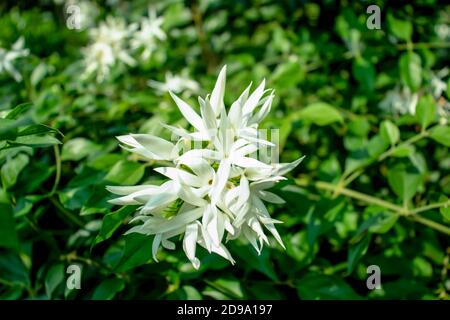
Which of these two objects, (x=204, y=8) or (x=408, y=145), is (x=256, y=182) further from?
(x=204, y=8)

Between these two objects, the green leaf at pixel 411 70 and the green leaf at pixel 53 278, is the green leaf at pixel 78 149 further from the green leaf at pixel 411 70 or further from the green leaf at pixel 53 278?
the green leaf at pixel 411 70

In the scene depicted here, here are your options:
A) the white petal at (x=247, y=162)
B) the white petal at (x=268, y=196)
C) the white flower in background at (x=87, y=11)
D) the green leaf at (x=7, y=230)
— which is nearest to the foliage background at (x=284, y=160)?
the green leaf at (x=7, y=230)

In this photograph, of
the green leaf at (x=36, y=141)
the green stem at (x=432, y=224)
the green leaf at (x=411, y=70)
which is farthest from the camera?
the green leaf at (x=411, y=70)

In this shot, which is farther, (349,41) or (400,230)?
(349,41)

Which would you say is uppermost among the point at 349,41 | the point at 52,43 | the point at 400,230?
the point at 52,43

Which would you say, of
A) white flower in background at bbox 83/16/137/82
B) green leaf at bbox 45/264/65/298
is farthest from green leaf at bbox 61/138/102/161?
white flower in background at bbox 83/16/137/82

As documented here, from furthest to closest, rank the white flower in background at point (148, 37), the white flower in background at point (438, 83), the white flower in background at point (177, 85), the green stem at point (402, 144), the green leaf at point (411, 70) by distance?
the white flower in background at point (148, 37) < the white flower in background at point (177, 85) < the white flower in background at point (438, 83) < the green leaf at point (411, 70) < the green stem at point (402, 144)

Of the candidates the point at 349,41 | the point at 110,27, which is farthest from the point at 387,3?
the point at 110,27
